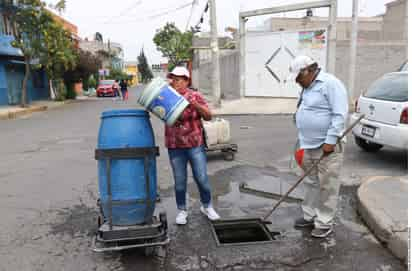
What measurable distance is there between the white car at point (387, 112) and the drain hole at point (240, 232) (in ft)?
9.36

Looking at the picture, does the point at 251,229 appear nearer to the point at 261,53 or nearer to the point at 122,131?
the point at 122,131

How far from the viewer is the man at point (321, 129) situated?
3.02 meters

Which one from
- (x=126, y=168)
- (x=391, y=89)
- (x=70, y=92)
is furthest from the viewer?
(x=70, y=92)

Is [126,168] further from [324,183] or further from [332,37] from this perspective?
[332,37]

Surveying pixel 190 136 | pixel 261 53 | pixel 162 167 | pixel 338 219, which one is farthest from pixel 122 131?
pixel 261 53

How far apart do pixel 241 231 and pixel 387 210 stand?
4.92 ft

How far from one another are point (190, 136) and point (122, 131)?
0.70m

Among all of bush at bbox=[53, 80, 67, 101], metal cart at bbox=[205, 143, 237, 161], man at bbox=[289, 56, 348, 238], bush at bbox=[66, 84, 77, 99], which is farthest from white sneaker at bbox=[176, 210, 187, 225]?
bush at bbox=[66, 84, 77, 99]

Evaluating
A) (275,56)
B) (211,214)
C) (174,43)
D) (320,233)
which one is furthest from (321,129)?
(174,43)

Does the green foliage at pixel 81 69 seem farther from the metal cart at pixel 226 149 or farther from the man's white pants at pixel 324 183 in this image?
the man's white pants at pixel 324 183

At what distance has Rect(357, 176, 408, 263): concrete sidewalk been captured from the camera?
3.03 metres

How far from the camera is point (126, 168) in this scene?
9.47 ft

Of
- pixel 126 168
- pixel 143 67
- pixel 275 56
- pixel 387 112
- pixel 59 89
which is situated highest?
pixel 143 67

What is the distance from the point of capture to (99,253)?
Answer: 10.3 ft
